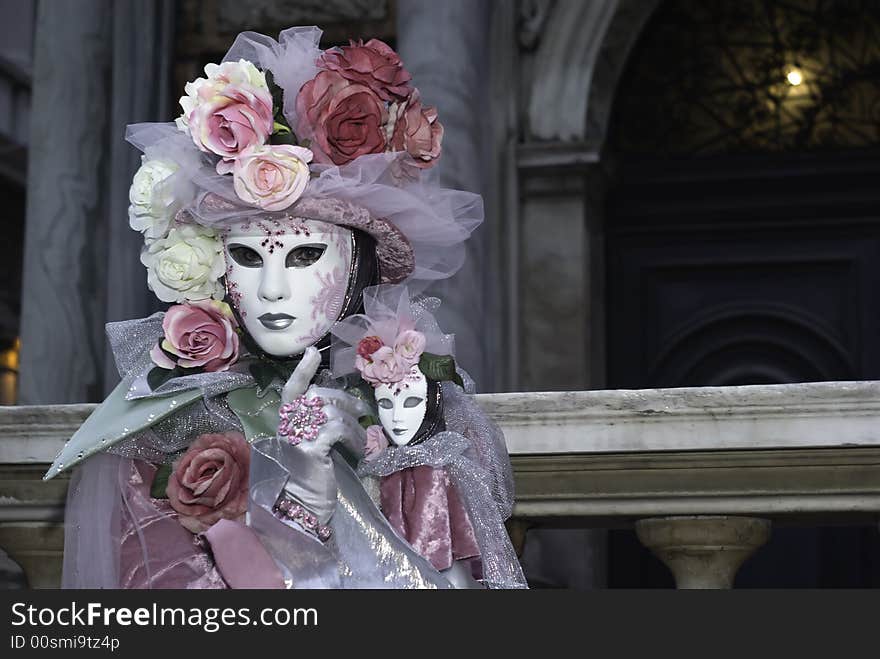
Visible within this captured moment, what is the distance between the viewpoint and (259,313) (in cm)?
271

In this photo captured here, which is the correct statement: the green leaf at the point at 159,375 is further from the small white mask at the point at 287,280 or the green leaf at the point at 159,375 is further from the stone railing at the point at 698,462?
the stone railing at the point at 698,462

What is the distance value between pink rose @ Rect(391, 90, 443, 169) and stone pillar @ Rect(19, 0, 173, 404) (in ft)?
10.8

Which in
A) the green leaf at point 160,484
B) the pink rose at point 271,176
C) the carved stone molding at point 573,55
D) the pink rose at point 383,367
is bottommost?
the green leaf at point 160,484

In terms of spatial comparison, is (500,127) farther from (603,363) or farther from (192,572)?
(192,572)

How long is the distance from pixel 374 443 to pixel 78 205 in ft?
12.0

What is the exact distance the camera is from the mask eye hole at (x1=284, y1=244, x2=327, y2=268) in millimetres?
2730

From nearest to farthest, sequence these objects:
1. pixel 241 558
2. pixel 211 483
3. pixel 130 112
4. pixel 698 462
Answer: pixel 241 558
pixel 211 483
pixel 698 462
pixel 130 112

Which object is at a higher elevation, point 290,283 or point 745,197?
point 745,197

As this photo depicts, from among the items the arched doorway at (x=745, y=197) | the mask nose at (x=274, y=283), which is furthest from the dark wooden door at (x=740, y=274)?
the mask nose at (x=274, y=283)

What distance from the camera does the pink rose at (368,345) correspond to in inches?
105

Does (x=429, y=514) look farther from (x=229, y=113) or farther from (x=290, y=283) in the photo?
(x=229, y=113)

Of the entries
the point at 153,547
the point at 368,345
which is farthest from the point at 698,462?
the point at 153,547

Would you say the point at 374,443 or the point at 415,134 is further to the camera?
the point at 415,134

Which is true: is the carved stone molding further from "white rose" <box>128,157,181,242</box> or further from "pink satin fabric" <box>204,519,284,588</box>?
"pink satin fabric" <box>204,519,284,588</box>
